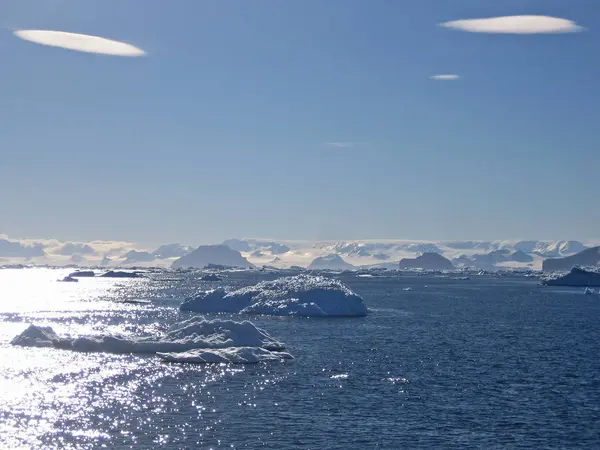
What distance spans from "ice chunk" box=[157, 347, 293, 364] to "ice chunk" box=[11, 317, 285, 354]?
1991 mm

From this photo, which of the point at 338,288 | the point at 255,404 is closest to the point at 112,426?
the point at 255,404

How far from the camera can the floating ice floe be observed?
49781 mm

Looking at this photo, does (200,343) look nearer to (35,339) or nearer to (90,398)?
(90,398)

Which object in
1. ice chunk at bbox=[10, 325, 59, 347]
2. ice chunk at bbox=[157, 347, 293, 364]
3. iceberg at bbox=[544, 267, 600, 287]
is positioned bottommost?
ice chunk at bbox=[10, 325, 59, 347]

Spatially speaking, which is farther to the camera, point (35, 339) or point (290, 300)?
point (290, 300)

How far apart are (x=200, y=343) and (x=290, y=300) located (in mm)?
35198

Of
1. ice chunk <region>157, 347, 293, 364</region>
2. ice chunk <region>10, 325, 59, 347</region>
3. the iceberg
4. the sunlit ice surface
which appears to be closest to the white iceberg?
ice chunk <region>10, 325, 59, 347</region>

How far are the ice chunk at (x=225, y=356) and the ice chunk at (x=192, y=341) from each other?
1.99m

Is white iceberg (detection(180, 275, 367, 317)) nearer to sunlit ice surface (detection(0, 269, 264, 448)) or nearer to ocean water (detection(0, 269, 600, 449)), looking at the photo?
ocean water (detection(0, 269, 600, 449))

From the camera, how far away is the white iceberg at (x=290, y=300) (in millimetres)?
85875

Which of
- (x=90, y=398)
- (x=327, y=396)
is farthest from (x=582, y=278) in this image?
(x=90, y=398)

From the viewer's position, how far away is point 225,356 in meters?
48.8

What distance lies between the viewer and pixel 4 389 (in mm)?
40562

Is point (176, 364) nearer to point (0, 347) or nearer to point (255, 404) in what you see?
point (255, 404)
